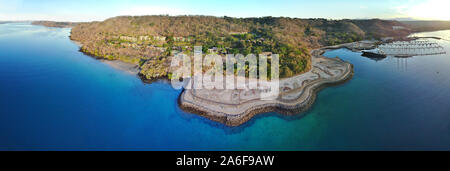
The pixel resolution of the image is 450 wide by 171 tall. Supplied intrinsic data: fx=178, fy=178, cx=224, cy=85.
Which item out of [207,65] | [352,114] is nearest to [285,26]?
[207,65]

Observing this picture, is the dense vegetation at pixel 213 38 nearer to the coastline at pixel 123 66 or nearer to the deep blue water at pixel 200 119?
the coastline at pixel 123 66

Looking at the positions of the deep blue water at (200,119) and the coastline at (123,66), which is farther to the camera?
the coastline at (123,66)

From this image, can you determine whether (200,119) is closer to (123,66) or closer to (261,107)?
(261,107)

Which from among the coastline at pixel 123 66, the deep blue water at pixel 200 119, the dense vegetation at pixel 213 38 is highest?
the dense vegetation at pixel 213 38

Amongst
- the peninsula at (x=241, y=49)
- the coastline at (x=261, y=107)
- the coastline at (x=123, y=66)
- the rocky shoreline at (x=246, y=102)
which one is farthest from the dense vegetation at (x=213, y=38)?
the coastline at (x=261, y=107)

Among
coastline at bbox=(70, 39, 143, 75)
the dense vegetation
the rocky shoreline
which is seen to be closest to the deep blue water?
the rocky shoreline

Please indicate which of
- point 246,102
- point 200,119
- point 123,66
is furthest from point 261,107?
point 123,66

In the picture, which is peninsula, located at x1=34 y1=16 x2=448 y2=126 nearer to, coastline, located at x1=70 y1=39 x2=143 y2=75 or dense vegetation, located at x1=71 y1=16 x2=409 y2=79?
dense vegetation, located at x1=71 y1=16 x2=409 y2=79
